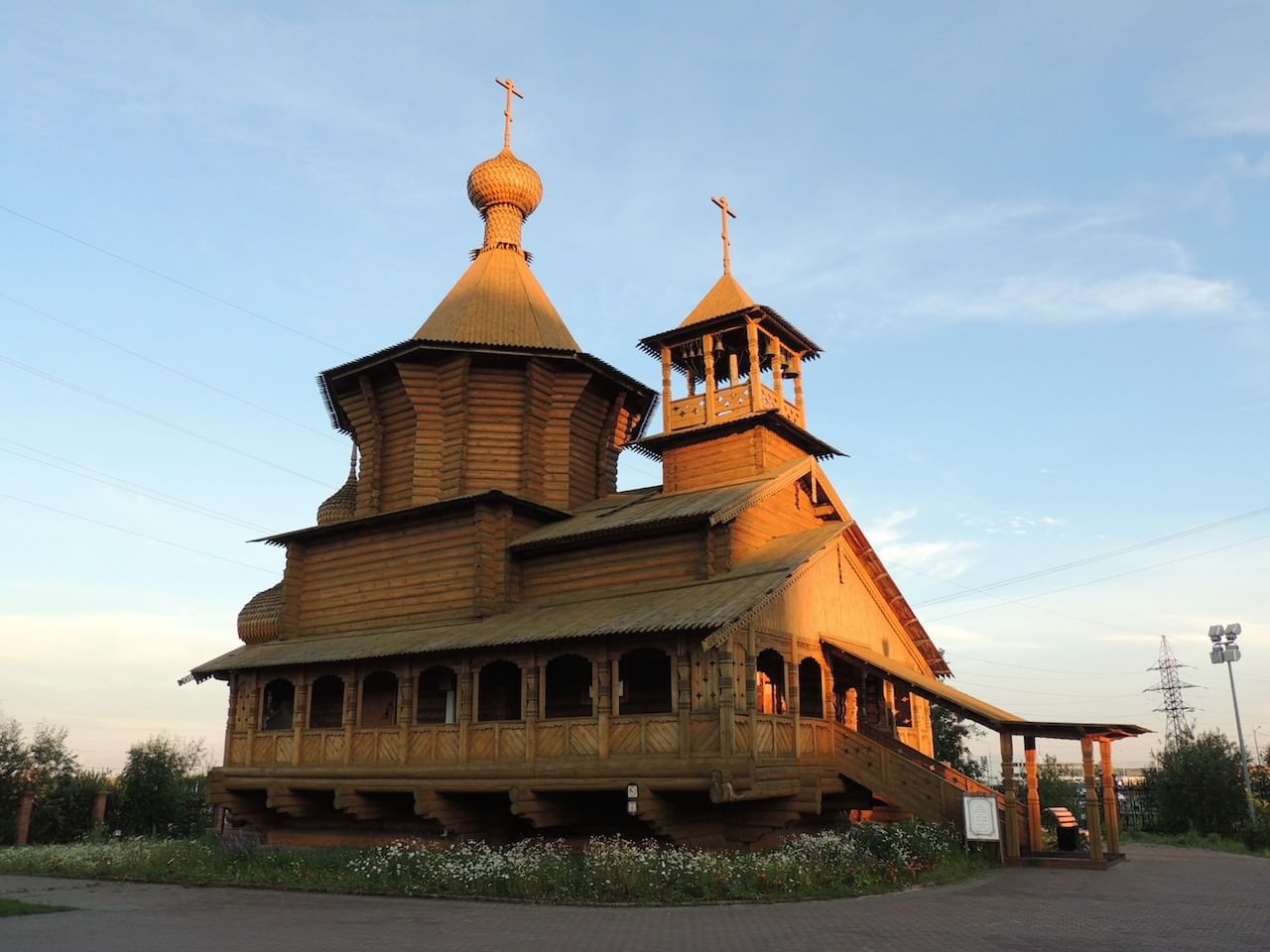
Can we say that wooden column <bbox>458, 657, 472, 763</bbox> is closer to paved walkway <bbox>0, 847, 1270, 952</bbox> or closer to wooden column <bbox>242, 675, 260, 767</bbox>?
paved walkway <bbox>0, 847, 1270, 952</bbox>

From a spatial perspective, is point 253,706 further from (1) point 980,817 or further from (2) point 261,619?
(1) point 980,817

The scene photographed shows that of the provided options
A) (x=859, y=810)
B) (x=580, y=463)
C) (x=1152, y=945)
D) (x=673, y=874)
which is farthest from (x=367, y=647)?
(x=1152, y=945)

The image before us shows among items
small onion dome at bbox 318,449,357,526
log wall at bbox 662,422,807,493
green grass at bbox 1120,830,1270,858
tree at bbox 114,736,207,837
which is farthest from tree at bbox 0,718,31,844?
green grass at bbox 1120,830,1270,858

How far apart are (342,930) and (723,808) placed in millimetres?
8403

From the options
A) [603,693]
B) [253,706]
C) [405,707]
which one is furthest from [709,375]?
[253,706]

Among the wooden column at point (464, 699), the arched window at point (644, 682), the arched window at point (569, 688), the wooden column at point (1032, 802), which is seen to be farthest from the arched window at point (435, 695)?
the wooden column at point (1032, 802)

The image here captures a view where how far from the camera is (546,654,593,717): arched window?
2191 cm

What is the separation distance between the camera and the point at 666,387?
26.7 meters

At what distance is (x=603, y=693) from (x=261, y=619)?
1302 cm

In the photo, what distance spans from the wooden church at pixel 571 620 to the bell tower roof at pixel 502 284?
13 cm

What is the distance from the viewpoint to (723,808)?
19.4 m

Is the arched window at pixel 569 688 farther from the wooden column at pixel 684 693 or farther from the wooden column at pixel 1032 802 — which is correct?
the wooden column at pixel 1032 802

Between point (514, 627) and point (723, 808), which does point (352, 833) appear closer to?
point (514, 627)

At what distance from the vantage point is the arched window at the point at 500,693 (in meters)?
22.5
